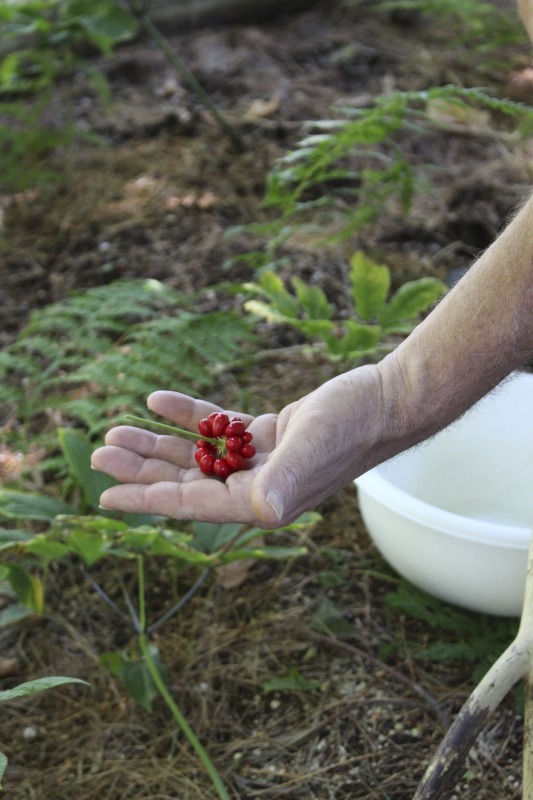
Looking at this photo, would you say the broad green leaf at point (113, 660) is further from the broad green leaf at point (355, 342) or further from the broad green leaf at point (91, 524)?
the broad green leaf at point (355, 342)

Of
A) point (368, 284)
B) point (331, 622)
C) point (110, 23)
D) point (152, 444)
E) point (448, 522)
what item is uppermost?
point (110, 23)

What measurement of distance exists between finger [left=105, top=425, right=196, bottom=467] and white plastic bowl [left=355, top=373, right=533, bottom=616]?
39cm

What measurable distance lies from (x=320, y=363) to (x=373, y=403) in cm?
129

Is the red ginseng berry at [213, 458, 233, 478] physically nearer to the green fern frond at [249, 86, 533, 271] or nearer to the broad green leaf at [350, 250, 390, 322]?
the broad green leaf at [350, 250, 390, 322]

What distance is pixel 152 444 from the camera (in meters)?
1.63

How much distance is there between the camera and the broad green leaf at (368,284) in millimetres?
2303

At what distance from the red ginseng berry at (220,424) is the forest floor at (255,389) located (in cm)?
61

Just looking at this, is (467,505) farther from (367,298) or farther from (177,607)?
(177,607)

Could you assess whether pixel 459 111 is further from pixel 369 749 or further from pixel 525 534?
pixel 369 749

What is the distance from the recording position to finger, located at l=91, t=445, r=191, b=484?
5.04ft

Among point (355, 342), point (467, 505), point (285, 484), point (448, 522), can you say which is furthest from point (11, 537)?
point (467, 505)

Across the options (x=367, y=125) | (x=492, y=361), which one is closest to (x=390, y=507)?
(x=492, y=361)

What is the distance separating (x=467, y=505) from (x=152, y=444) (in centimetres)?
88

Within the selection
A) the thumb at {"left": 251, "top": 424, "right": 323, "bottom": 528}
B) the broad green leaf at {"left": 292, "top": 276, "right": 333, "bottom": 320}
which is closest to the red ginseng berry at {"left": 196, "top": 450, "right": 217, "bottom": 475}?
the thumb at {"left": 251, "top": 424, "right": 323, "bottom": 528}
